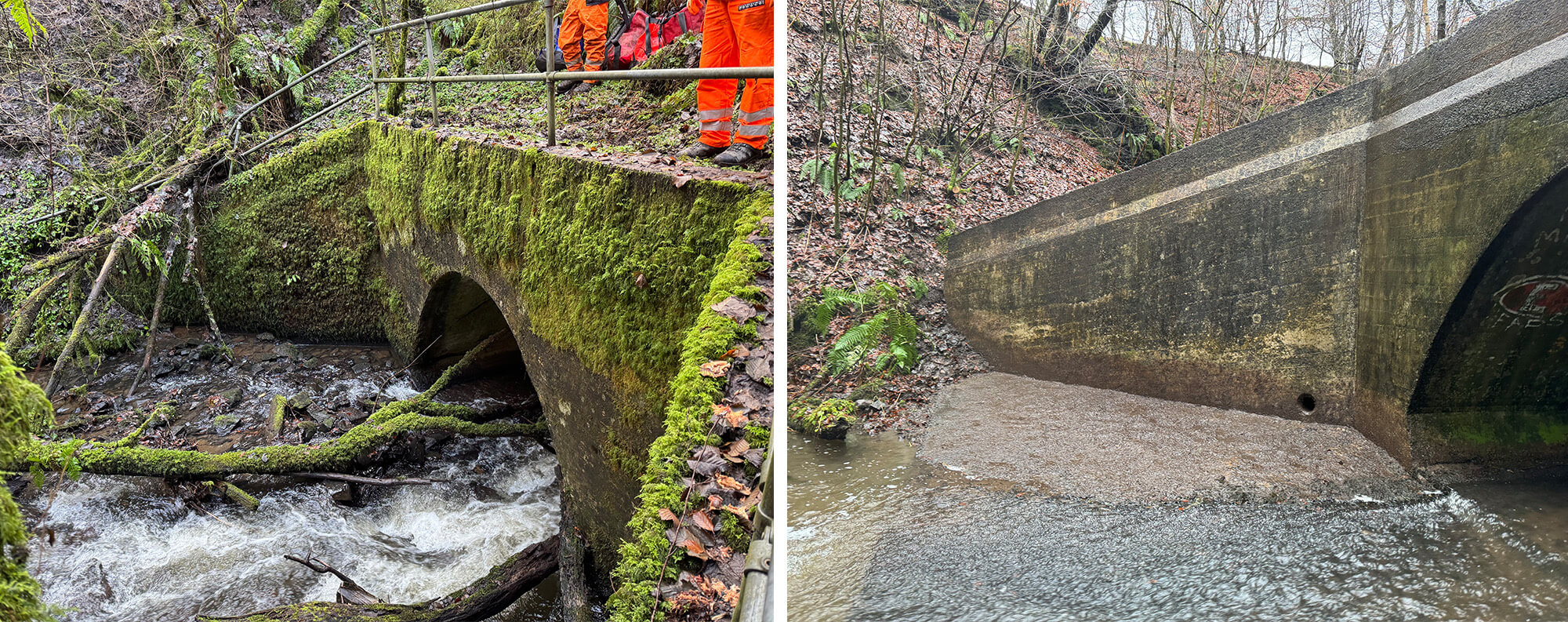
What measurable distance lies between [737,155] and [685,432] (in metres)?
1.65

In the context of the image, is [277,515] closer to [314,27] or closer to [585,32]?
[585,32]

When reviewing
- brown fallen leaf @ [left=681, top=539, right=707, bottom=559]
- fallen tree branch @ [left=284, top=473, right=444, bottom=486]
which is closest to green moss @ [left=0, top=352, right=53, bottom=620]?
brown fallen leaf @ [left=681, top=539, right=707, bottom=559]

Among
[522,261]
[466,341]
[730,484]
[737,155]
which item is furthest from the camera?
[466,341]

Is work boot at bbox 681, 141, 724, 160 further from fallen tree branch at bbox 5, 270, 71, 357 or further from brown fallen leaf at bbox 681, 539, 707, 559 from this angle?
fallen tree branch at bbox 5, 270, 71, 357

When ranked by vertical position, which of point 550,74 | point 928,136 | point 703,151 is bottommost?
point 703,151

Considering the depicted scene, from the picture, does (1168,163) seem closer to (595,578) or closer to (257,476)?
(595,578)

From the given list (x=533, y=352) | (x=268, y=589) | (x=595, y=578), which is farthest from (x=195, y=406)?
(x=595, y=578)

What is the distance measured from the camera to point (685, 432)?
2.46m

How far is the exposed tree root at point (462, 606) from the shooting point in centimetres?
416

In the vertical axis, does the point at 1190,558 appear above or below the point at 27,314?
below

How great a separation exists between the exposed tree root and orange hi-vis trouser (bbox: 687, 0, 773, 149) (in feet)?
9.41

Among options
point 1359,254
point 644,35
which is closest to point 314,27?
point 644,35

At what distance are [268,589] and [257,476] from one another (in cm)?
166

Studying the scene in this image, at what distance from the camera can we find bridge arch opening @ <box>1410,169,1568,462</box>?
524 centimetres
